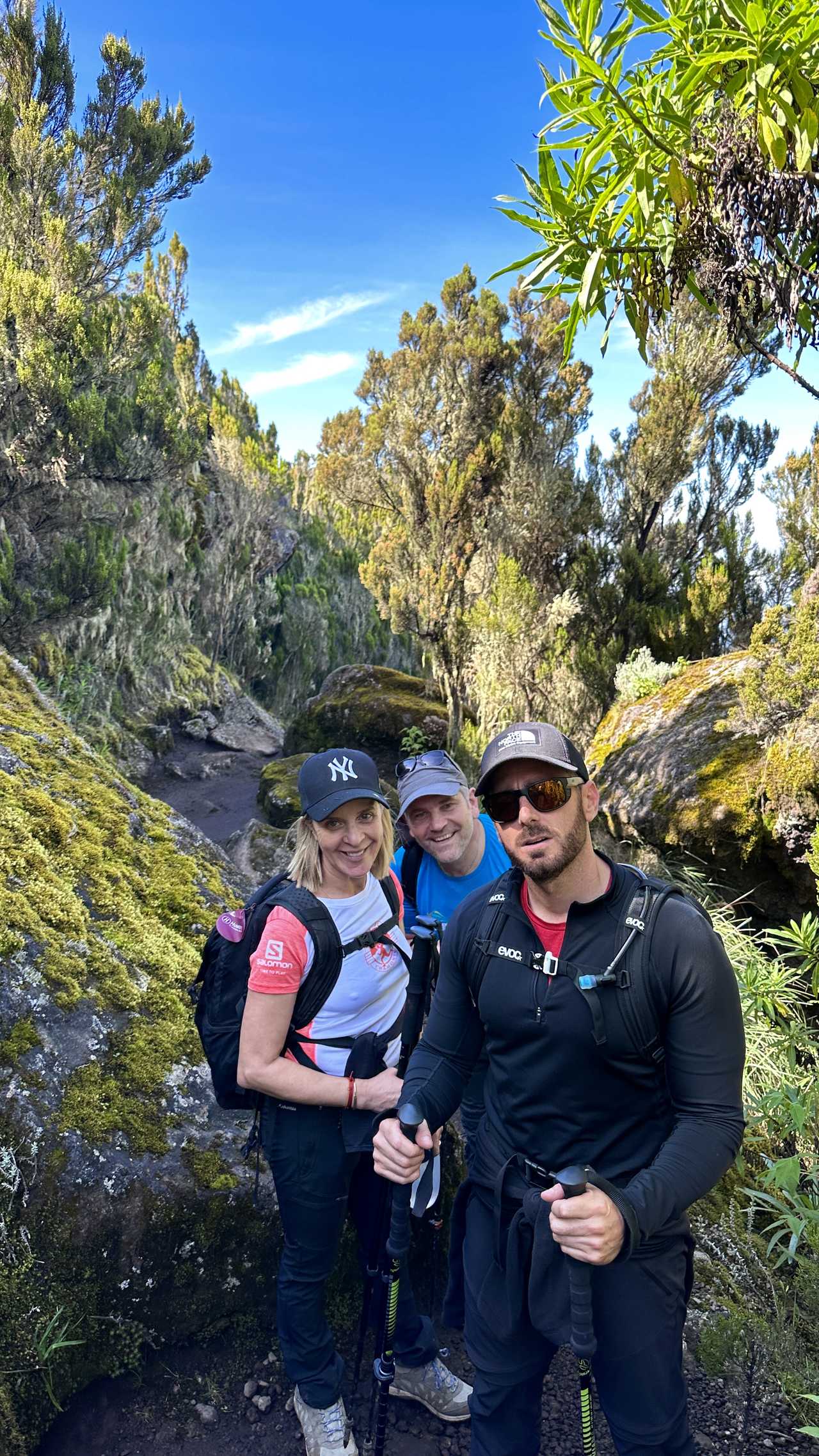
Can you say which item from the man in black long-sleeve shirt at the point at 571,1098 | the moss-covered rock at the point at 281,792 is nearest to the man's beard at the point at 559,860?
the man in black long-sleeve shirt at the point at 571,1098

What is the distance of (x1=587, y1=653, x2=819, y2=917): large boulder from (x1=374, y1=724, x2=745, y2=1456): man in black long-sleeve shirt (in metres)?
3.78

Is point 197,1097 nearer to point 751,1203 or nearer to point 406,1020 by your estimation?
point 406,1020

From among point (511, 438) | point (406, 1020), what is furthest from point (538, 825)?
point (511, 438)

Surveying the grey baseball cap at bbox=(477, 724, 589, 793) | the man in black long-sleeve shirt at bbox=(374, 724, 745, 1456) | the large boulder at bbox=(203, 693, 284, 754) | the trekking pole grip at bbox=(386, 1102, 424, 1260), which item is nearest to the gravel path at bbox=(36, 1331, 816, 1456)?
the man in black long-sleeve shirt at bbox=(374, 724, 745, 1456)

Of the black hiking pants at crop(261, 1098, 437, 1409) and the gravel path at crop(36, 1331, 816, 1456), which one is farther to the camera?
the gravel path at crop(36, 1331, 816, 1456)

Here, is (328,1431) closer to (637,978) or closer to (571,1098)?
(571,1098)

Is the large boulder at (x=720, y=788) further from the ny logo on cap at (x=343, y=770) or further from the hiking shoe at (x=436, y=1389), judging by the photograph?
the ny logo on cap at (x=343, y=770)

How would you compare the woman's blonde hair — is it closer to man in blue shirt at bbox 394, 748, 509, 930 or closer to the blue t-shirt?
man in blue shirt at bbox 394, 748, 509, 930

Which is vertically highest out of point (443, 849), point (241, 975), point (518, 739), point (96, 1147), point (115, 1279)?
point (518, 739)

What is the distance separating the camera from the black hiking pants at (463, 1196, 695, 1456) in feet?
5.21

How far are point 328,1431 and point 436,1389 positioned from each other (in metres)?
0.38

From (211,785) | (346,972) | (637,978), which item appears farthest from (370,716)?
(637,978)

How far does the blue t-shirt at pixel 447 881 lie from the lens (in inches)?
101

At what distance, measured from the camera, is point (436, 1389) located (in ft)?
7.91
